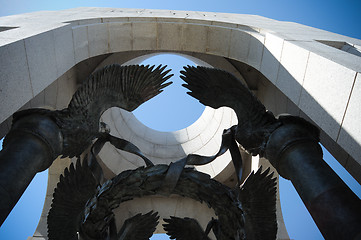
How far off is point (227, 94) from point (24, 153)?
341cm

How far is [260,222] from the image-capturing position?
20.3ft

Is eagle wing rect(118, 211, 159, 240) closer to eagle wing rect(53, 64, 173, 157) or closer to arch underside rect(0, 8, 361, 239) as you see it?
eagle wing rect(53, 64, 173, 157)

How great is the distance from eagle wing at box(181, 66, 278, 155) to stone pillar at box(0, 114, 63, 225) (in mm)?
2423

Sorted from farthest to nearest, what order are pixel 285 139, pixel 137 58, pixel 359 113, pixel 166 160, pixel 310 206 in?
pixel 166 160
pixel 137 58
pixel 285 139
pixel 310 206
pixel 359 113

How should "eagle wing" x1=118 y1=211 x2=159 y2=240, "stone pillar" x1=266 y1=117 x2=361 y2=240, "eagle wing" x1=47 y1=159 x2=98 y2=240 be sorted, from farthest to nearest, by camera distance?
1. "eagle wing" x1=118 y1=211 x2=159 y2=240
2. "eagle wing" x1=47 y1=159 x2=98 y2=240
3. "stone pillar" x1=266 y1=117 x2=361 y2=240

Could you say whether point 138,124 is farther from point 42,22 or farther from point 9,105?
point 9,105

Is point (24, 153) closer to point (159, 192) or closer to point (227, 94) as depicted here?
point (159, 192)

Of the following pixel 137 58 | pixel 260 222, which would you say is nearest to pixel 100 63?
pixel 137 58

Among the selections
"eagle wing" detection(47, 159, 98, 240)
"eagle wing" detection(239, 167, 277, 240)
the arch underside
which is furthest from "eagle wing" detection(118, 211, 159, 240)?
the arch underside

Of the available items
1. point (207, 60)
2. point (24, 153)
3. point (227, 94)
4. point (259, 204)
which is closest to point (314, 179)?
point (259, 204)

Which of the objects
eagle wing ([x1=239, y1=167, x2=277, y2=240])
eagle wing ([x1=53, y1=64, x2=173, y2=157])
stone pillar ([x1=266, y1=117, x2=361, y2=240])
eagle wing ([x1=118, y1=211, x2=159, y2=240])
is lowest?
eagle wing ([x1=118, y1=211, x2=159, y2=240])

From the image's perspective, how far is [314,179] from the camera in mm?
4484

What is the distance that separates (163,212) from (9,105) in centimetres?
788

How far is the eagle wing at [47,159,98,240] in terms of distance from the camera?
5.86 metres
